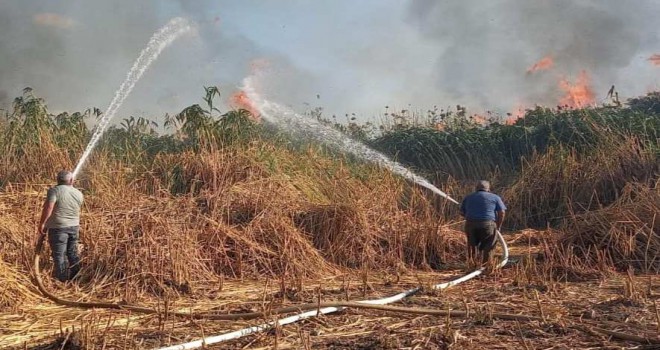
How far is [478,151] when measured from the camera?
14.8 m

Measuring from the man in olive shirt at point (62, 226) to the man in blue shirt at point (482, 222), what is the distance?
17.0 ft

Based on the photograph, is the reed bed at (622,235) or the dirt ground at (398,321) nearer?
the dirt ground at (398,321)

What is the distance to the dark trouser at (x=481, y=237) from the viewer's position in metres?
8.48

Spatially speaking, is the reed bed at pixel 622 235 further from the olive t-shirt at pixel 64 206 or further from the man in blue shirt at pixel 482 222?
the olive t-shirt at pixel 64 206

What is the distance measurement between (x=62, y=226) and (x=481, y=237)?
549 cm

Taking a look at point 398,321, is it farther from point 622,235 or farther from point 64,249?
point 622,235

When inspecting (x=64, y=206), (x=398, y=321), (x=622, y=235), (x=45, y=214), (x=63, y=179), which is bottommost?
(x=398, y=321)

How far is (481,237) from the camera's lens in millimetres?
8539

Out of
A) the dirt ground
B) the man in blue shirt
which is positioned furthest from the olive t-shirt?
the man in blue shirt

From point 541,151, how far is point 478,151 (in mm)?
1463

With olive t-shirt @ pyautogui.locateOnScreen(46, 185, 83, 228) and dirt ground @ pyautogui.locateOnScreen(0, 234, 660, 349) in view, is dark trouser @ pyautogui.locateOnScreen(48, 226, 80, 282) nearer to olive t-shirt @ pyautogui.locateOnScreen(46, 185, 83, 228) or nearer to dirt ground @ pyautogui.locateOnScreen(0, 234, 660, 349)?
olive t-shirt @ pyautogui.locateOnScreen(46, 185, 83, 228)

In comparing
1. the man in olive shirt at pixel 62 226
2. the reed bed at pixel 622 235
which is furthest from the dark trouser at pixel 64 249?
the reed bed at pixel 622 235

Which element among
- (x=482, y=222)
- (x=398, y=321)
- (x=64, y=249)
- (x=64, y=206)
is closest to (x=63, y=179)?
(x=64, y=206)

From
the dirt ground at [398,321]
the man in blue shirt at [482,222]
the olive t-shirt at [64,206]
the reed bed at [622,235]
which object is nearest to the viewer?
the dirt ground at [398,321]
